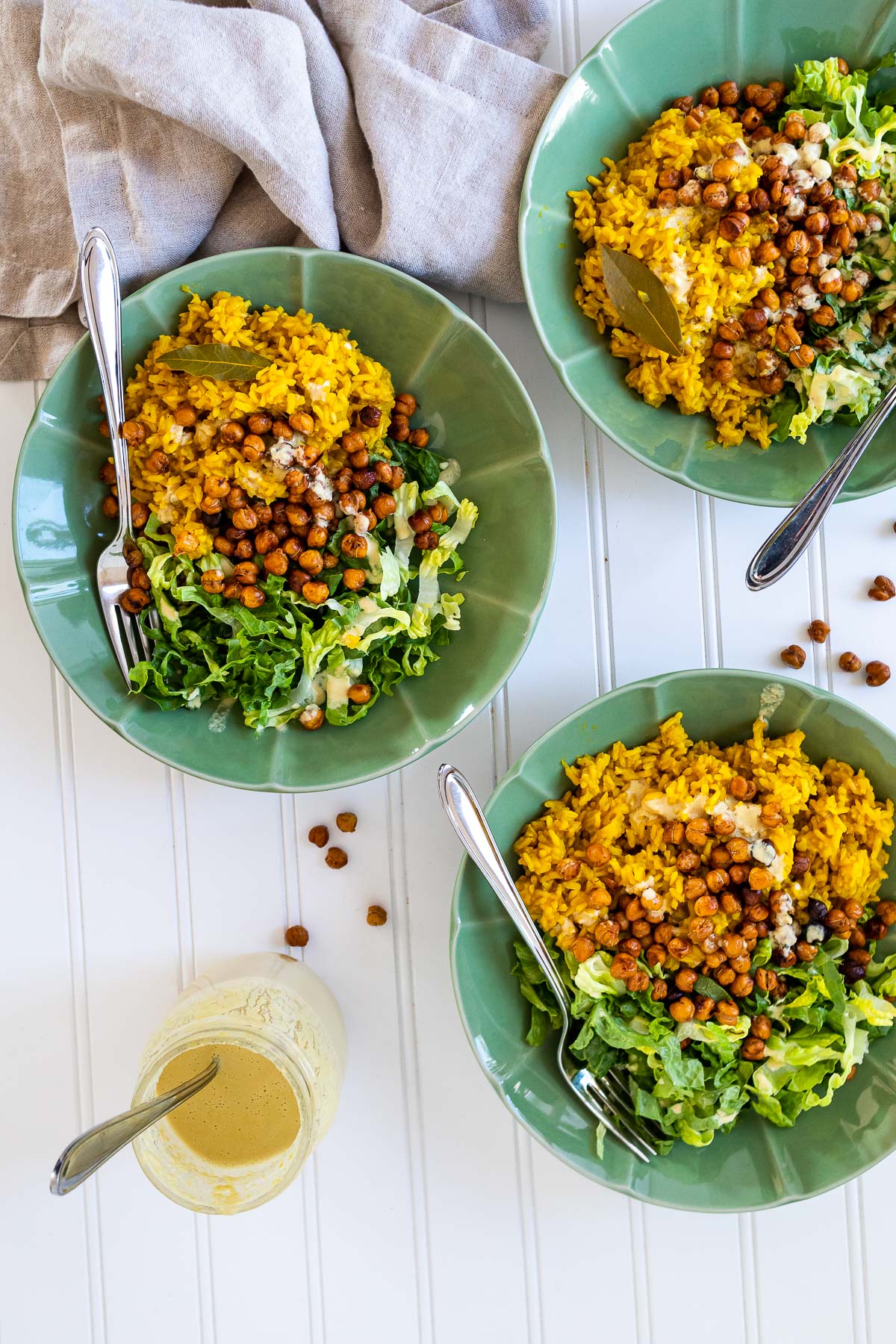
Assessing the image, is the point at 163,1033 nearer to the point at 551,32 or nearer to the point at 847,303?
the point at 847,303

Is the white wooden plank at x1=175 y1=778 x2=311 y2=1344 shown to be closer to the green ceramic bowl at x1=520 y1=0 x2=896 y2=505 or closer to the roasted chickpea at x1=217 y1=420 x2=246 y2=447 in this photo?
the roasted chickpea at x1=217 y1=420 x2=246 y2=447

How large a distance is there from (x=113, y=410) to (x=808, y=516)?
44.5 inches

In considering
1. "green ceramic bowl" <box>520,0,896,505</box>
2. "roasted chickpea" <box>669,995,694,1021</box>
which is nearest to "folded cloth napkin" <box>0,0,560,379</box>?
"green ceramic bowl" <box>520,0,896,505</box>

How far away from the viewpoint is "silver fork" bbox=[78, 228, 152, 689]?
150 cm

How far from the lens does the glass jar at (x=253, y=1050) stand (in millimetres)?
1524

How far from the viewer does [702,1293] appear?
1839 millimetres

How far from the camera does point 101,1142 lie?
1445 millimetres

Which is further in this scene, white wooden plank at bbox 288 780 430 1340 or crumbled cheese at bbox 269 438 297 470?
white wooden plank at bbox 288 780 430 1340

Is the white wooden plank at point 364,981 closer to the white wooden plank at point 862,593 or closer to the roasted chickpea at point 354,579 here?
the roasted chickpea at point 354,579

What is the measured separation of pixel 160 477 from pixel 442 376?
50cm

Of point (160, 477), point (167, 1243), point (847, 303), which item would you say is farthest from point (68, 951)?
point (847, 303)

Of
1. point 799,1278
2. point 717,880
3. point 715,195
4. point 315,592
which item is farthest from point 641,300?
point 799,1278

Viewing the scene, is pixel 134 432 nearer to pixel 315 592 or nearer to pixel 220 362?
pixel 220 362

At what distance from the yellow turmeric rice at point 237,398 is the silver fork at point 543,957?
1.88 feet
